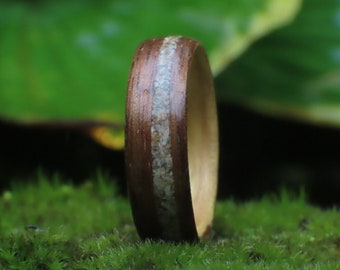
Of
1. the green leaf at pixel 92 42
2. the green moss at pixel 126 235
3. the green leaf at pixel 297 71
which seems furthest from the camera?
the green leaf at pixel 297 71

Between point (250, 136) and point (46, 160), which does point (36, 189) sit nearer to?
point (46, 160)

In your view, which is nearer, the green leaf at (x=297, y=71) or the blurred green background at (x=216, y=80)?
the blurred green background at (x=216, y=80)

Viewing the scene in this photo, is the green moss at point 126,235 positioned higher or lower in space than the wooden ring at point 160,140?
lower

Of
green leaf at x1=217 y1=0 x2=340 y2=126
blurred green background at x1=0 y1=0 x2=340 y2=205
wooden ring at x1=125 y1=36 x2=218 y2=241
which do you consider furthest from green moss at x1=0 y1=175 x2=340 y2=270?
green leaf at x1=217 y1=0 x2=340 y2=126

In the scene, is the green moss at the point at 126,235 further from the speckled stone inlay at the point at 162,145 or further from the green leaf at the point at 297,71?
the green leaf at the point at 297,71

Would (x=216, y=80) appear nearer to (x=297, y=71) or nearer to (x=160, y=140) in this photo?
(x=297, y=71)

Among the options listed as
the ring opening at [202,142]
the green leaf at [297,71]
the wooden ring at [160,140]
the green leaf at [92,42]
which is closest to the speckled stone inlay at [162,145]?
the wooden ring at [160,140]
